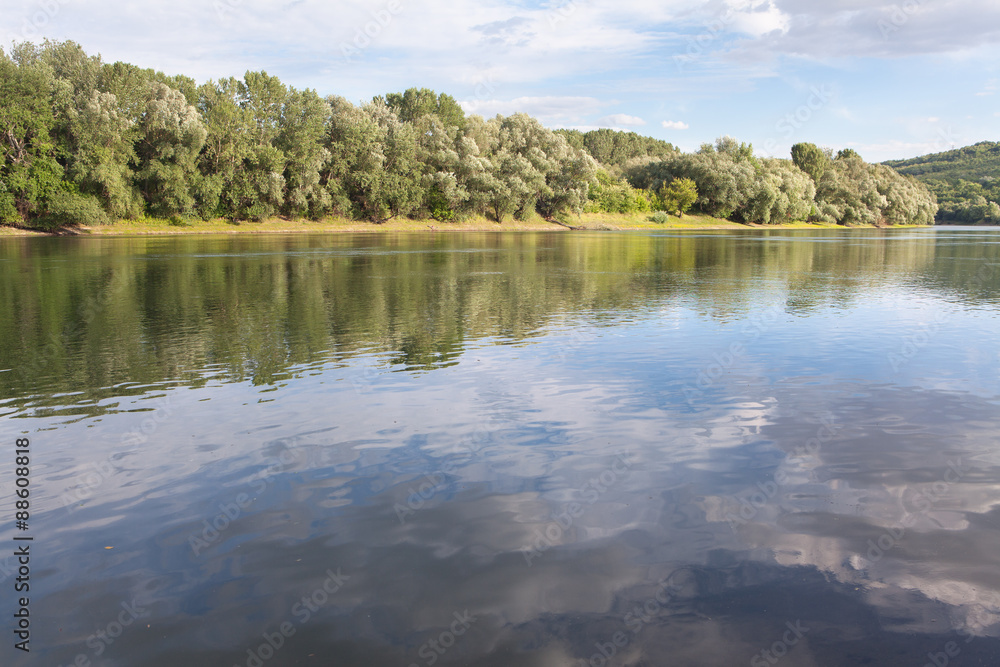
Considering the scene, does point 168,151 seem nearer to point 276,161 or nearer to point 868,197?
point 276,161

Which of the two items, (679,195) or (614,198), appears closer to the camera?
(614,198)

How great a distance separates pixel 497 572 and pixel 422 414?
5.61 meters

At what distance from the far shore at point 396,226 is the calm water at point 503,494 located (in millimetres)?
65835

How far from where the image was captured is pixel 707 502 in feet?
28.7

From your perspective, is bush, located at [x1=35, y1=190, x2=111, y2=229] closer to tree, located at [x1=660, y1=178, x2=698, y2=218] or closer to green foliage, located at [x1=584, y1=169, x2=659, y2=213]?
green foliage, located at [x1=584, y1=169, x2=659, y2=213]

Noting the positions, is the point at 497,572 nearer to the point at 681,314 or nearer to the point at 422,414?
the point at 422,414

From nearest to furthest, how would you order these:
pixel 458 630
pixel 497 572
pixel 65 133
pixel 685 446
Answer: pixel 458 630 < pixel 497 572 < pixel 685 446 < pixel 65 133

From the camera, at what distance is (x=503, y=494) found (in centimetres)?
899

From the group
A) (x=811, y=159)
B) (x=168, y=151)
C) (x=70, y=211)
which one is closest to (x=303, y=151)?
(x=168, y=151)

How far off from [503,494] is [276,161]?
85.9m

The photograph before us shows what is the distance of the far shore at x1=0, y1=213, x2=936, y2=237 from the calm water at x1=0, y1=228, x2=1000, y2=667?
65835 mm

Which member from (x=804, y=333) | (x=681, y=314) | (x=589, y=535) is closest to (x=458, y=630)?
(x=589, y=535)

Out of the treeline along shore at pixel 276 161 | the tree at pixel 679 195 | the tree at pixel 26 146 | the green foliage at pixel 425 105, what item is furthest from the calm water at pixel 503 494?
the tree at pixel 679 195

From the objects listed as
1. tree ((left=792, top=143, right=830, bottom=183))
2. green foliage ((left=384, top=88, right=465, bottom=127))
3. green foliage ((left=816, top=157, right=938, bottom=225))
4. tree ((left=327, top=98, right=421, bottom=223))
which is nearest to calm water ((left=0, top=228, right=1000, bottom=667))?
tree ((left=327, top=98, right=421, bottom=223))
